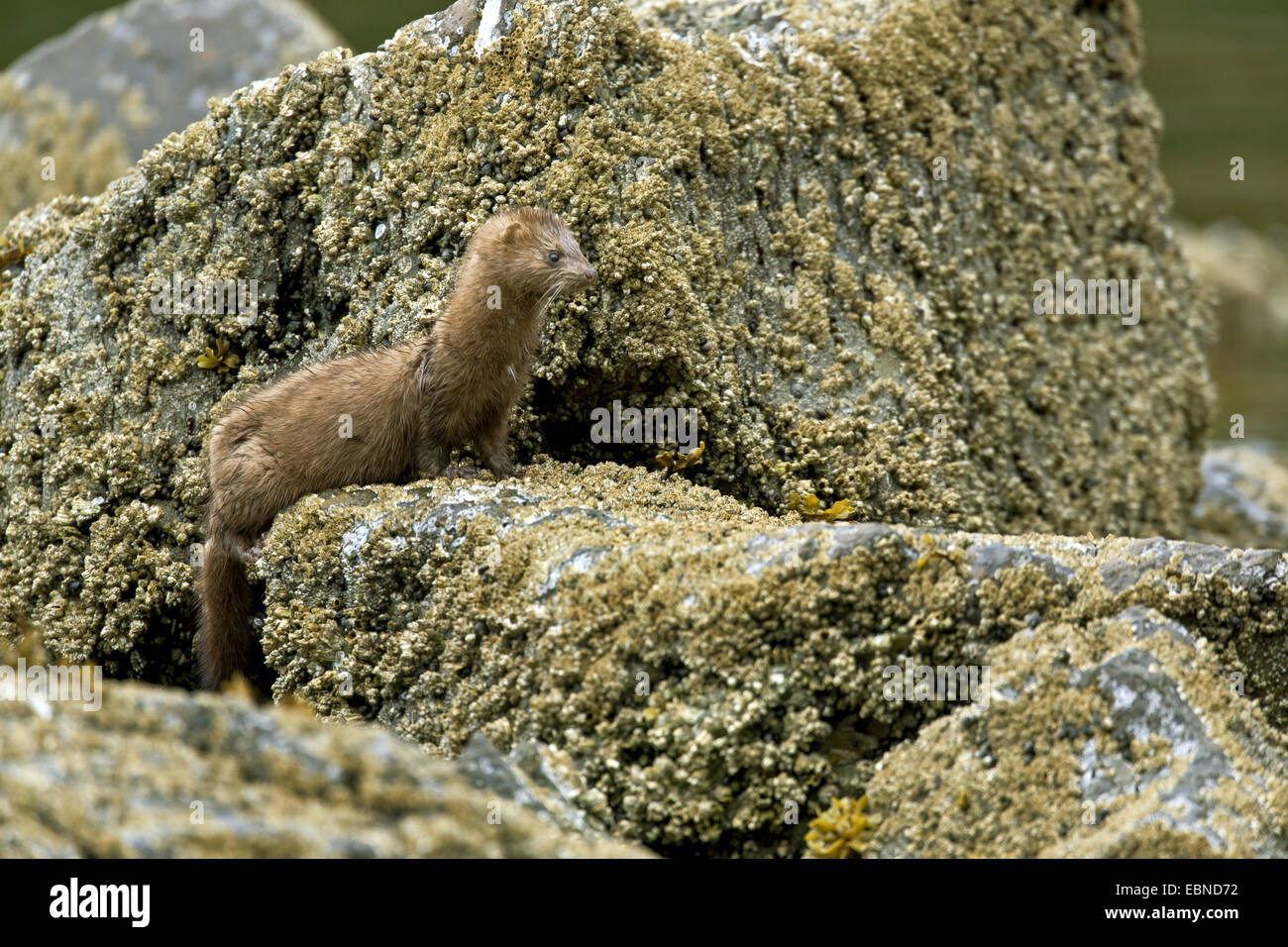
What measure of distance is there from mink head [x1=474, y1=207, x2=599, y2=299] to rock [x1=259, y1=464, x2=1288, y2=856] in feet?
4.16

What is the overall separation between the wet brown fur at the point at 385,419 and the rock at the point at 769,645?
1.10 m

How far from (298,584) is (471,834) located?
2.27m

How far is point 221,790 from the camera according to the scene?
331 centimetres

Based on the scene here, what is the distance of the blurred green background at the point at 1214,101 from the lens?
70.0 feet

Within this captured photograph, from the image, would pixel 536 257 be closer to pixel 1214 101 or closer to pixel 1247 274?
pixel 1247 274

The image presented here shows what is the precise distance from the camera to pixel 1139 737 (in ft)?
13.4

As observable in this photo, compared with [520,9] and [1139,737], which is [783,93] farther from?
[1139,737]

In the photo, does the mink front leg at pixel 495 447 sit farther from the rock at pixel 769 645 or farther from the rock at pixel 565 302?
the rock at pixel 769 645

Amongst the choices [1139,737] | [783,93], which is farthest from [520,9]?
[1139,737]

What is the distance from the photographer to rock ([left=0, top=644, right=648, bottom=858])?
3184mm

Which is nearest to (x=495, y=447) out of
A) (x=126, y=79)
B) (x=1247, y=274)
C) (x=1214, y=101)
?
(x=126, y=79)

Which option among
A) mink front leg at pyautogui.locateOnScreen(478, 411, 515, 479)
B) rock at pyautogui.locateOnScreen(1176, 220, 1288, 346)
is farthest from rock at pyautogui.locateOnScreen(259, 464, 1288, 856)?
rock at pyautogui.locateOnScreen(1176, 220, 1288, 346)

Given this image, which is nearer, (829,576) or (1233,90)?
(829,576)

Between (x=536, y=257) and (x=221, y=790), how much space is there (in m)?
2.95
